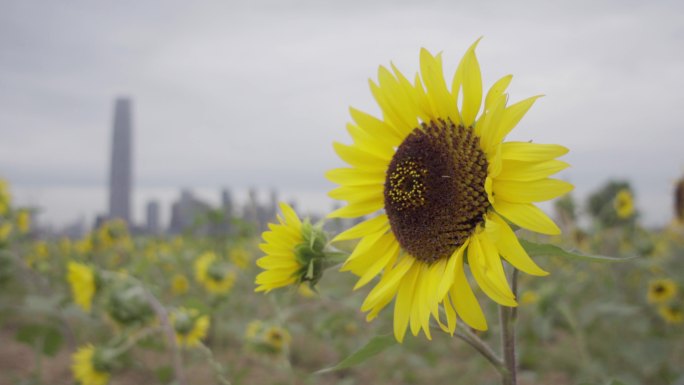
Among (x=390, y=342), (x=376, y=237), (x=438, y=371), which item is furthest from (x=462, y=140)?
(x=438, y=371)

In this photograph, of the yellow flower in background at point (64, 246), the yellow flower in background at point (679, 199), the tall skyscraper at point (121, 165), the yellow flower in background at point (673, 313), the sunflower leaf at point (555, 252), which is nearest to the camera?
the sunflower leaf at point (555, 252)

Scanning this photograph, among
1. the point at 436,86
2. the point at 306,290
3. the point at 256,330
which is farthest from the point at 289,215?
the point at 256,330

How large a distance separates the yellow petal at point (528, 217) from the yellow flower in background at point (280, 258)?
0.46 metres

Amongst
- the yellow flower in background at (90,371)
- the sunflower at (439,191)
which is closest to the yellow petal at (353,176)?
the sunflower at (439,191)

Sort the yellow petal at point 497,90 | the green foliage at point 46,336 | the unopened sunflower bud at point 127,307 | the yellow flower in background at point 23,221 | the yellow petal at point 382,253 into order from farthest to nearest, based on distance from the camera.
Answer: the yellow flower in background at point 23,221
the green foliage at point 46,336
the unopened sunflower bud at point 127,307
the yellow petal at point 382,253
the yellow petal at point 497,90

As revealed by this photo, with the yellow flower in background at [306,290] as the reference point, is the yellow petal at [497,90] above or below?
above

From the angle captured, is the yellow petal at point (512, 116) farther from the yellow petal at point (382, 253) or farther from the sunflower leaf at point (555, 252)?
the yellow petal at point (382, 253)

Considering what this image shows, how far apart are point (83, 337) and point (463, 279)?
4.51 m

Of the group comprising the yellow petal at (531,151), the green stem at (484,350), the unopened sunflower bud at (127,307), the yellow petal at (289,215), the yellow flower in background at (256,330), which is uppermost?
the yellow petal at (531,151)

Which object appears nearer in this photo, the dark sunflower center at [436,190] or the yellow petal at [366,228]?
the dark sunflower center at [436,190]

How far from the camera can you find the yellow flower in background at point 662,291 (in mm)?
3592

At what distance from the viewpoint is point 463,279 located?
906 millimetres

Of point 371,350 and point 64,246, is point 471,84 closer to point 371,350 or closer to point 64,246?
point 371,350

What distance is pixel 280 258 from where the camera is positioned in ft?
3.77
